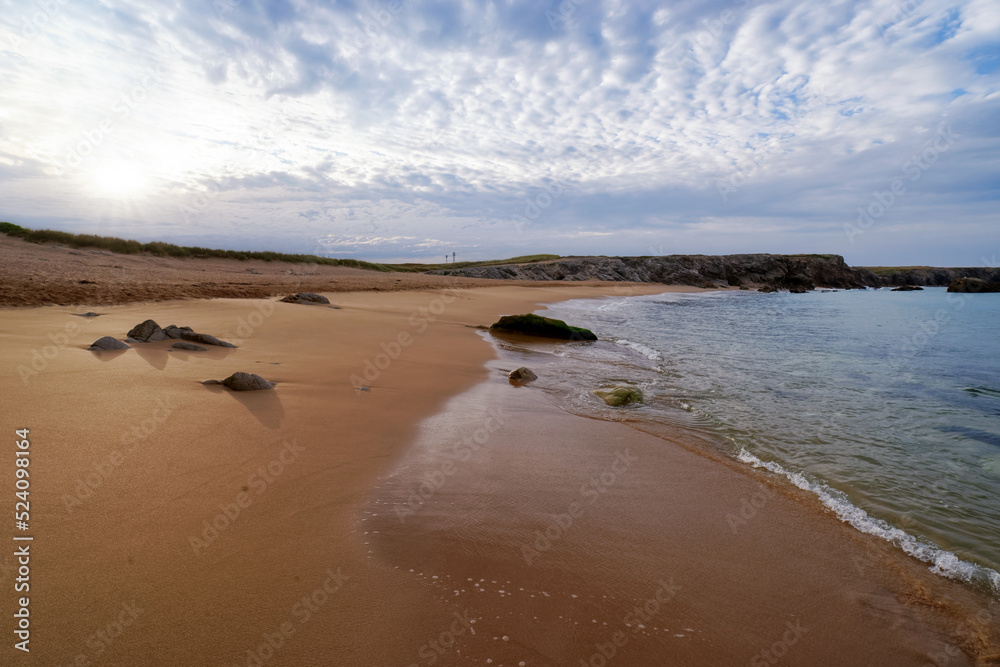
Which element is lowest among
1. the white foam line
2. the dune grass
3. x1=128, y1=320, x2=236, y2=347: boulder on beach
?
the white foam line

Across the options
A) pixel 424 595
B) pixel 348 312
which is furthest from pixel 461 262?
pixel 424 595

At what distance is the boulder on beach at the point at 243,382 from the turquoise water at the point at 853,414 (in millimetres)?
4243

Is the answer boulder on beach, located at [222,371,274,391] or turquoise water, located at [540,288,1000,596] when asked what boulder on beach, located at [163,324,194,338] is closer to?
boulder on beach, located at [222,371,274,391]

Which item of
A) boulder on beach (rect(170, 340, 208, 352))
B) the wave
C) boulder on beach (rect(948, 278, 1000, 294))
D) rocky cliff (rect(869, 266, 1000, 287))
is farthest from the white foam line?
rocky cliff (rect(869, 266, 1000, 287))

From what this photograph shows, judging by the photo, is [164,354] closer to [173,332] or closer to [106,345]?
[106,345]

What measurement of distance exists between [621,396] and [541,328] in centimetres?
674

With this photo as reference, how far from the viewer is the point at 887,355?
516 inches

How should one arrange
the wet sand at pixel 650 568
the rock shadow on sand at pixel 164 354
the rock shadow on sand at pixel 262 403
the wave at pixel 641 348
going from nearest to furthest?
the wet sand at pixel 650 568, the rock shadow on sand at pixel 262 403, the rock shadow on sand at pixel 164 354, the wave at pixel 641 348

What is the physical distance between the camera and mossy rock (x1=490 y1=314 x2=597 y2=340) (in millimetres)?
13555

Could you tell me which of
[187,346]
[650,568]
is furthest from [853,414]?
[187,346]

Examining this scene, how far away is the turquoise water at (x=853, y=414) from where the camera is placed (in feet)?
13.7

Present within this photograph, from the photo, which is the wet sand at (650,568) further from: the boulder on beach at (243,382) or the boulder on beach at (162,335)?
the boulder on beach at (162,335)

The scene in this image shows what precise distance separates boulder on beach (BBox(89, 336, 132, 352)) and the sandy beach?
770mm

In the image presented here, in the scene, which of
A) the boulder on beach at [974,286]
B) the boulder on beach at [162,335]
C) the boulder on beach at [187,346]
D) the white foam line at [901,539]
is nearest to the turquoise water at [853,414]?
the white foam line at [901,539]
